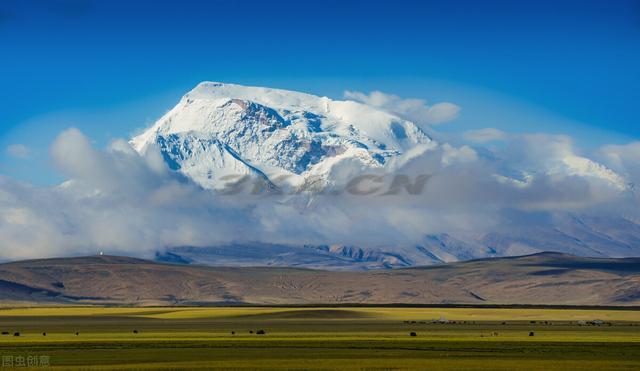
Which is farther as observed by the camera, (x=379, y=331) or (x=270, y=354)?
(x=379, y=331)

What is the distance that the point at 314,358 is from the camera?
9812cm

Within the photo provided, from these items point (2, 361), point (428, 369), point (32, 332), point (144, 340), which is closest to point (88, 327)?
point (32, 332)

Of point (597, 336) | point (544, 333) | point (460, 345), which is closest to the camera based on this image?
point (460, 345)

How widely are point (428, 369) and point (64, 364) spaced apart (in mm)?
29178

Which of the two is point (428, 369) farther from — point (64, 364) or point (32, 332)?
point (32, 332)

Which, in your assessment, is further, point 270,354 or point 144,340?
point 144,340

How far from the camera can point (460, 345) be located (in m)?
118

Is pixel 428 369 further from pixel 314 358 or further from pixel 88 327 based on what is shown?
pixel 88 327

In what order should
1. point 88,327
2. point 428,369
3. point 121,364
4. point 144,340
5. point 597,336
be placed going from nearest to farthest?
1. point 428,369
2. point 121,364
3. point 144,340
4. point 597,336
5. point 88,327

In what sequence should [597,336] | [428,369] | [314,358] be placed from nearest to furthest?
[428,369], [314,358], [597,336]

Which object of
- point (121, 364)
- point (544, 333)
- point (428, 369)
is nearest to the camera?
point (428, 369)

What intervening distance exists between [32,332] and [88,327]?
61.8 ft

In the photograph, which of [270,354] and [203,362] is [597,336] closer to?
[270,354]

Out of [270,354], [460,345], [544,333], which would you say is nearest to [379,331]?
[544,333]
